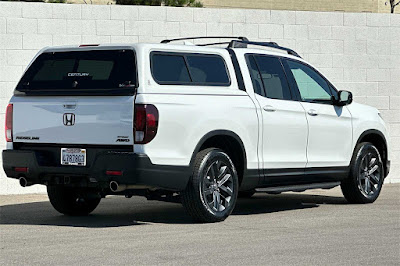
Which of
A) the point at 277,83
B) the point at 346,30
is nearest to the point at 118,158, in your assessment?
the point at 277,83

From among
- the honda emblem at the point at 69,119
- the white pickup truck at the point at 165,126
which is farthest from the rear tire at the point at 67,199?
the honda emblem at the point at 69,119

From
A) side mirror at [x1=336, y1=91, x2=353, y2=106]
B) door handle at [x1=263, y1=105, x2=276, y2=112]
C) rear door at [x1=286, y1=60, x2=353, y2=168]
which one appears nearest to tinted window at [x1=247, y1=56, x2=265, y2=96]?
door handle at [x1=263, y1=105, x2=276, y2=112]

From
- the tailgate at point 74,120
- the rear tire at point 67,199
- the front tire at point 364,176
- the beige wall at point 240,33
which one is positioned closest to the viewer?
the tailgate at point 74,120

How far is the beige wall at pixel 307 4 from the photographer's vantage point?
35.9m

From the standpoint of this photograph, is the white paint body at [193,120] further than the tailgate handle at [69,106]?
No

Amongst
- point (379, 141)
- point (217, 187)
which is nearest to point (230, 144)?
point (217, 187)

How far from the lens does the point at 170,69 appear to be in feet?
36.0

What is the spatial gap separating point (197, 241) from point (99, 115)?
1.83 meters

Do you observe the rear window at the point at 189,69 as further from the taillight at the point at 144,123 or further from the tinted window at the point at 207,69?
the taillight at the point at 144,123

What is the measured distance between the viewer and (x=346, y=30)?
17.2 meters

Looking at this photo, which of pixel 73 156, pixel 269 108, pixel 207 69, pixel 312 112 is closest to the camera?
pixel 73 156

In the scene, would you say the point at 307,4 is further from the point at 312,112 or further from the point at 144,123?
the point at 144,123

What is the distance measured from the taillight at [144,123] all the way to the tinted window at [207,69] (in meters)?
1.05

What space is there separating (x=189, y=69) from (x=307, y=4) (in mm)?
27177
